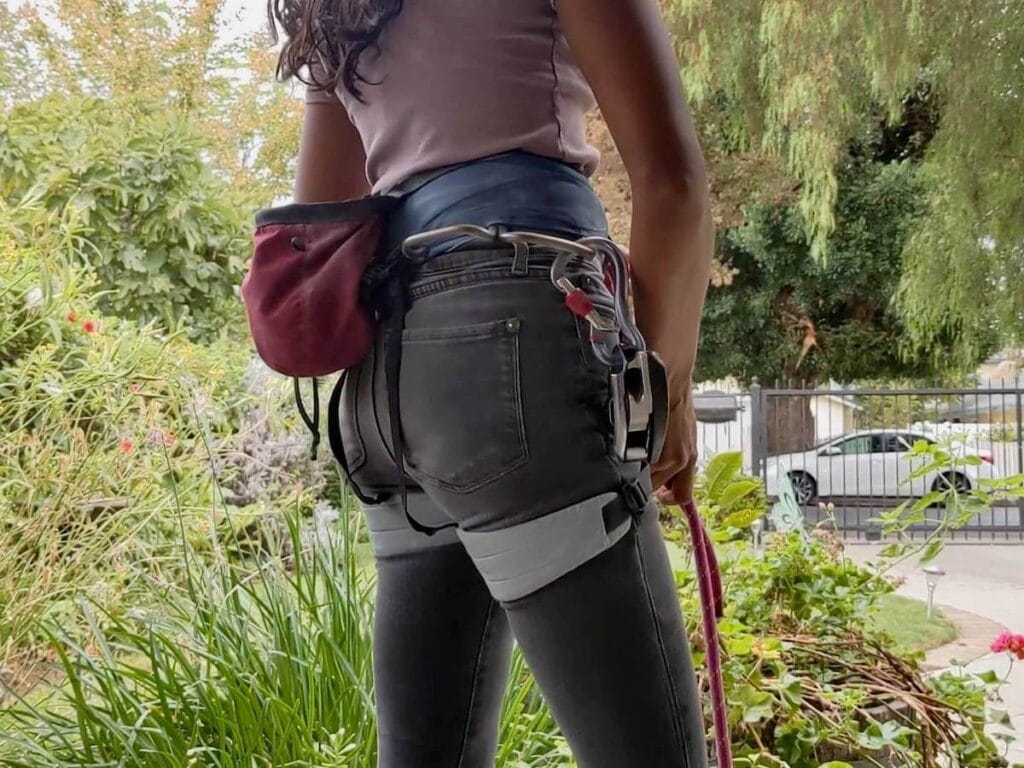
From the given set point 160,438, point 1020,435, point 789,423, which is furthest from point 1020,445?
point 160,438

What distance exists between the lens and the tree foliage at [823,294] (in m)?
1.36

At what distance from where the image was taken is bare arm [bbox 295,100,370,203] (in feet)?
2.37

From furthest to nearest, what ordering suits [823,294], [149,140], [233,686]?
[149,140] < [823,294] < [233,686]

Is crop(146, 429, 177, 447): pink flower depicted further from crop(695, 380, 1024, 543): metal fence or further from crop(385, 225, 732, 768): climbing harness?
crop(385, 225, 732, 768): climbing harness

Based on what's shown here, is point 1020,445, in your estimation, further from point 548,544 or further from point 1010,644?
point 548,544

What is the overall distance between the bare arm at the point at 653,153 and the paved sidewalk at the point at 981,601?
0.99 metres

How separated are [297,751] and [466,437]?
2.50ft

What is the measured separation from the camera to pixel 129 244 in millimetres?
1835

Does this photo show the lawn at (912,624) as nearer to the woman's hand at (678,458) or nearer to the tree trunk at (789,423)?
the tree trunk at (789,423)

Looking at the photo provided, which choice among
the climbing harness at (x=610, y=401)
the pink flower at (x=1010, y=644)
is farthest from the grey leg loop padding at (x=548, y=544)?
the pink flower at (x=1010, y=644)

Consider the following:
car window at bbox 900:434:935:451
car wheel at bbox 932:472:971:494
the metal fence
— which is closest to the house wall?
the metal fence

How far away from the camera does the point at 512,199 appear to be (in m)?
0.55

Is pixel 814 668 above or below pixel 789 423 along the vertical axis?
below

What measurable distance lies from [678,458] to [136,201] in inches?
60.3
